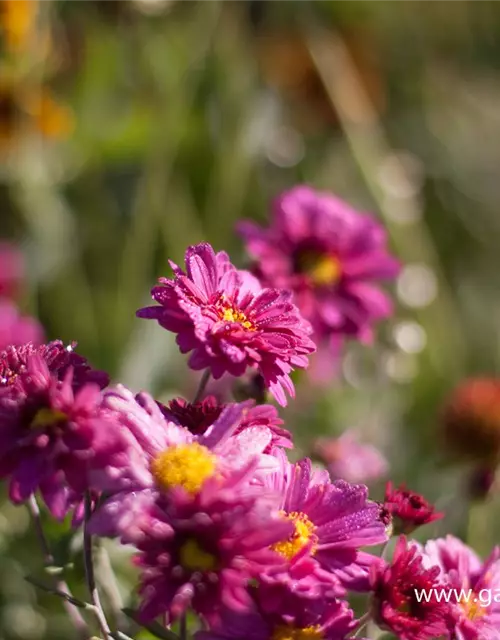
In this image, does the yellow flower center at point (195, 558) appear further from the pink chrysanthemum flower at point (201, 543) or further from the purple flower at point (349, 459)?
the purple flower at point (349, 459)

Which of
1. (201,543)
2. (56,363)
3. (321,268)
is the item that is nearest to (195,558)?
(201,543)

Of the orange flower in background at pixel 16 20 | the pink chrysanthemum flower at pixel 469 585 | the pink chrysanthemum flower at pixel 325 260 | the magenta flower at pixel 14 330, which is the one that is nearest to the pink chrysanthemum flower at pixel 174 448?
the pink chrysanthemum flower at pixel 469 585

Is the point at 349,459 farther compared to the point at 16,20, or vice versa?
the point at 16,20

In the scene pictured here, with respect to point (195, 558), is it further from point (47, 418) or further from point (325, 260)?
point (325, 260)

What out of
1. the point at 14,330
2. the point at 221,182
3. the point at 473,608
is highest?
the point at 221,182

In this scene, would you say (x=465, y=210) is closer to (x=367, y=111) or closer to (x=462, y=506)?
(x=367, y=111)

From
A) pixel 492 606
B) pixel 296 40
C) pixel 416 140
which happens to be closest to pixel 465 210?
pixel 416 140
